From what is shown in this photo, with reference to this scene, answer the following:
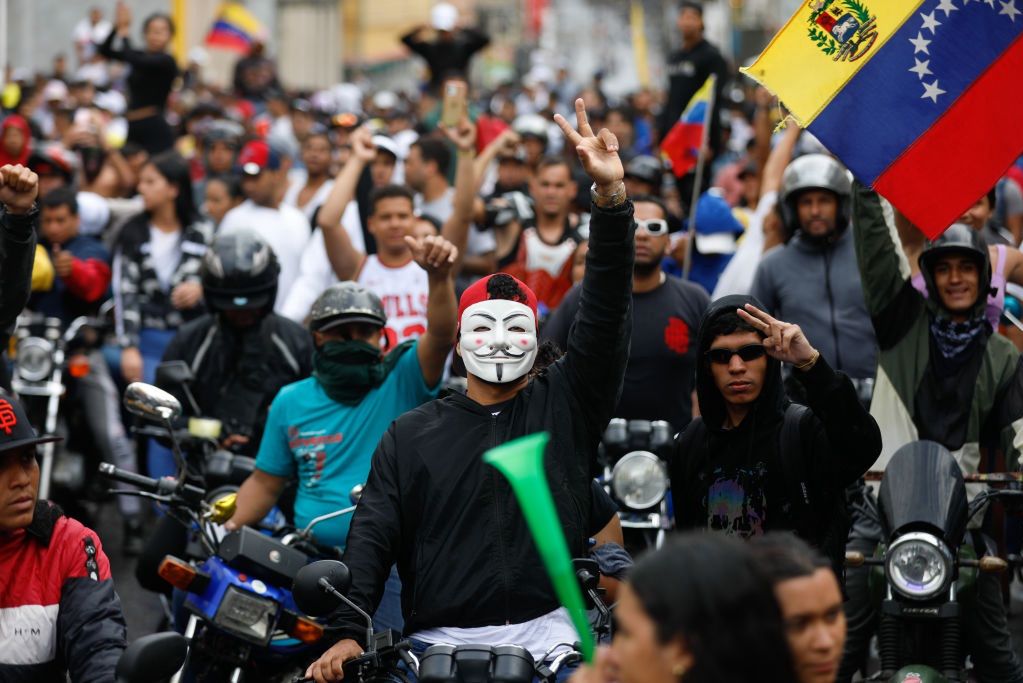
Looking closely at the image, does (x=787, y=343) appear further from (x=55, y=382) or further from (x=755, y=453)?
(x=55, y=382)

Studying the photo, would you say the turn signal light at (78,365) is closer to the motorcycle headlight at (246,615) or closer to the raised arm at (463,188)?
the raised arm at (463,188)

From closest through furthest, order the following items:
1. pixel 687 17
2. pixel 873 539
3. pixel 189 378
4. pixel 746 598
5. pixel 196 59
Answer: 1. pixel 746 598
2. pixel 873 539
3. pixel 189 378
4. pixel 687 17
5. pixel 196 59

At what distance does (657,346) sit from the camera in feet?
28.2

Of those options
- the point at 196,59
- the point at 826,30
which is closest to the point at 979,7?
the point at 826,30

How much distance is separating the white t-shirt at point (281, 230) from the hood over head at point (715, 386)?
566cm

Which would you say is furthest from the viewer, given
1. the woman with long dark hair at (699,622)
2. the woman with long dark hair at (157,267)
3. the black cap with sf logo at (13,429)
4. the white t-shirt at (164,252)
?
the white t-shirt at (164,252)

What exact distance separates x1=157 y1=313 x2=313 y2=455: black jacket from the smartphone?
2335mm

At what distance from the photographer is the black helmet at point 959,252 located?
708 centimetres

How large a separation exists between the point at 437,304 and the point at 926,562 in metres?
2.20

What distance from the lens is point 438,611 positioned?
17.9ft

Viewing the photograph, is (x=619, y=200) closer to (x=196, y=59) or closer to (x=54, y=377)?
(x=54, y=377)

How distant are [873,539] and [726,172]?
1022 cm

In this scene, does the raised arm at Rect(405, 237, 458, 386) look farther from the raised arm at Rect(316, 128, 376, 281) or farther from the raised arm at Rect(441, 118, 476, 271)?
the raised arm at Rect(316, 128, 376, 281)

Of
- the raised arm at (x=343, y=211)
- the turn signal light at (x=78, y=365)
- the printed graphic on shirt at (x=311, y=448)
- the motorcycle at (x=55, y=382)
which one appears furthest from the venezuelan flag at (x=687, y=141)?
the printed graphic on shirt at (x=311, y=448)
